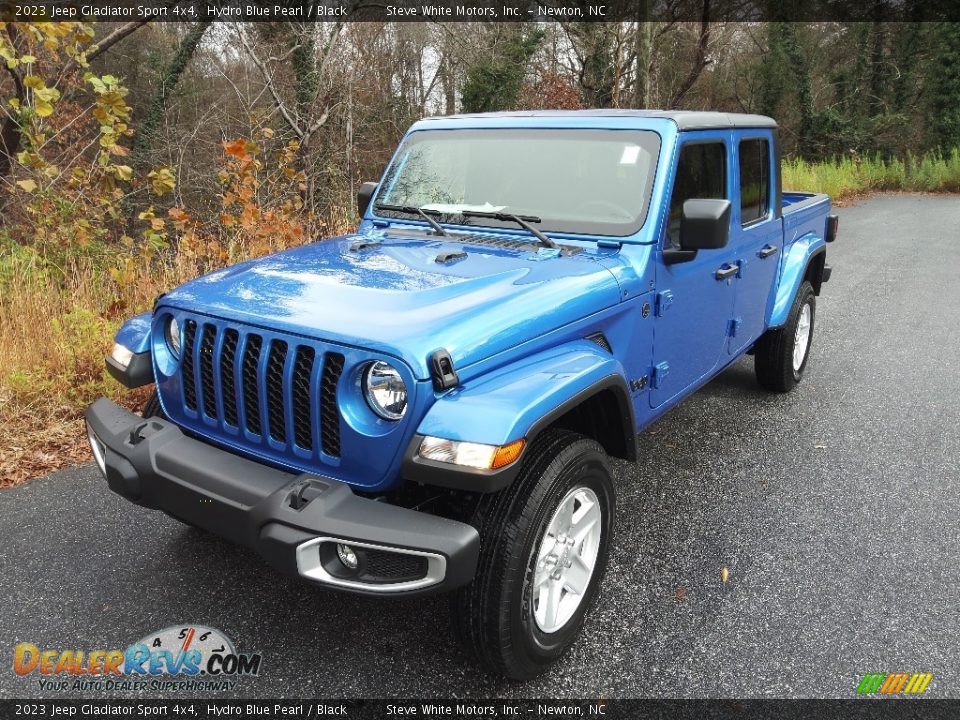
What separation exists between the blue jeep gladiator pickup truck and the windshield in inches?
0.4

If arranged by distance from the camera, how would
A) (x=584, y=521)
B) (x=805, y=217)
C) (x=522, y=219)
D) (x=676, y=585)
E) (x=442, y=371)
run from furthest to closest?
(x=805, y=217), (x=522, y=219), (x=676, y=585), (x=584, y=521), (x=442, y=371)

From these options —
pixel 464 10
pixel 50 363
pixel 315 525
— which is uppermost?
pixel 464 10

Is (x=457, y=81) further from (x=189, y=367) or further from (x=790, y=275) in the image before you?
(x=189, y=367)

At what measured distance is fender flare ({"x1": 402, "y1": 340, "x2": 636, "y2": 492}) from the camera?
211cm

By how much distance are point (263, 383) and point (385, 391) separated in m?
0.44

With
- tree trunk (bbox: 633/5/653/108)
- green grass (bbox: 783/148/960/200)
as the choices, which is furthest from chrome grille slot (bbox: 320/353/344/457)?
green grass (bbox: 783/148/960/200)

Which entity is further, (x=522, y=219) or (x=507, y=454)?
(x=522, y=219)

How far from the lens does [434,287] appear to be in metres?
2.69

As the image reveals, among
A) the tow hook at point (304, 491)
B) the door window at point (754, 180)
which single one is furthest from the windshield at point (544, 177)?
the tow hook at point (304, 491)

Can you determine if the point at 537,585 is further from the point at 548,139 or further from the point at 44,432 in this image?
the point at 44,432

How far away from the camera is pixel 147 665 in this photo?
2.67 m

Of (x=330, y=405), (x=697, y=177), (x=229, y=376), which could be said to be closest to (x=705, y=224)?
(x=697, y=177)

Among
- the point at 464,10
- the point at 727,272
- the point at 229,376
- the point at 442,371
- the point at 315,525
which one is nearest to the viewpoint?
the point at 315,525

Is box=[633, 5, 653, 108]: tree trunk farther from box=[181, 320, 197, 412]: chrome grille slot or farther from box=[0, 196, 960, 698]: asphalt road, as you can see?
box=[181, 320, 197, 412]: chrome grille slot
